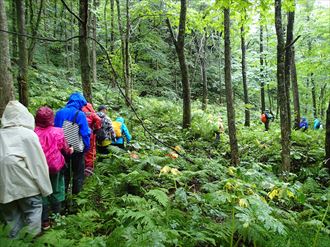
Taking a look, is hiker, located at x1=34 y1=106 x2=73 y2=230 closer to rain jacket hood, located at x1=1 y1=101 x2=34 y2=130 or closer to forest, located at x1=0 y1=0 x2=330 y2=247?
forest, located at x1=0 y1=0 x2=330 y2=247

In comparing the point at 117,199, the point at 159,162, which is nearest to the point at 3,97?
the point at 117,199

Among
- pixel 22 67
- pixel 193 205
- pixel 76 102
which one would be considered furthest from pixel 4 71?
pixel 193 205

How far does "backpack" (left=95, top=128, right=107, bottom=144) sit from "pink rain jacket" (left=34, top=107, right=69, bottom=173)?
98.7 inches

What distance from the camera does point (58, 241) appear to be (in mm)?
3369

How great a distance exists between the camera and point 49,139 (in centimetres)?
473

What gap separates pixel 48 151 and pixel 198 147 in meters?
7.57

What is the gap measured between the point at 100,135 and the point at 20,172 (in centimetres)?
355

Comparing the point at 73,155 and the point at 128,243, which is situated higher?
the point at 73,155

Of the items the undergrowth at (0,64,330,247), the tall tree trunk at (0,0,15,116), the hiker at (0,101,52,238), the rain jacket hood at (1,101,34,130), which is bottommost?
the undergrowth at (0,64,330,247)

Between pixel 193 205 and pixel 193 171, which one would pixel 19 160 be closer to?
pixel 193 205

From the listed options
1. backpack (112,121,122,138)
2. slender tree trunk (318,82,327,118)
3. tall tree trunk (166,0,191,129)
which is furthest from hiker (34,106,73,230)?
slender tree trunk (318,82,327,118)

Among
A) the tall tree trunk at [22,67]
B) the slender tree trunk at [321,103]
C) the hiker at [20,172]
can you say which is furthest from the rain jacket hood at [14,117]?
the slender tree trunk at [321,103]

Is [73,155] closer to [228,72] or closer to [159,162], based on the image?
[159,162]

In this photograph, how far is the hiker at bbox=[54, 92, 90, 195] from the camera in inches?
223
